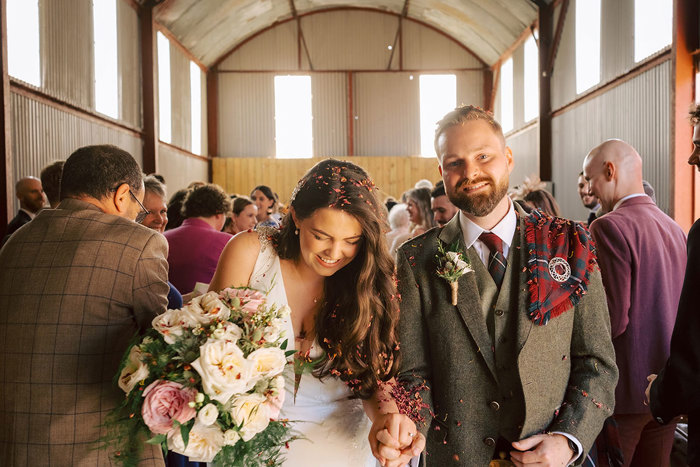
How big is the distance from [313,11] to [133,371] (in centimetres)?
1822

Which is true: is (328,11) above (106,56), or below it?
above

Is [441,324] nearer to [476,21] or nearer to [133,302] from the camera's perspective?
[133,302]

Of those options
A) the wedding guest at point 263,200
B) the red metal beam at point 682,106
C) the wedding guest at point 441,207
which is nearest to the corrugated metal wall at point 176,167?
the wedding guest at point 263,200

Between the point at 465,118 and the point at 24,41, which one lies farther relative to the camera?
the point at 24,41

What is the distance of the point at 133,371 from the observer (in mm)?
1686

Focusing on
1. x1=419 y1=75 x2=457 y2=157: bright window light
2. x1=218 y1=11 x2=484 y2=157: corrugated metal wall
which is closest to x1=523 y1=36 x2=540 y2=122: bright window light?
x1=218 y1=11 x2=484 y2=157: corrugated metal wall

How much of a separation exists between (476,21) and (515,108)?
247cm

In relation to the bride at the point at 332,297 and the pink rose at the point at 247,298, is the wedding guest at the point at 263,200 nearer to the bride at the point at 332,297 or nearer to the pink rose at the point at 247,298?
the bride at the point at 332,297

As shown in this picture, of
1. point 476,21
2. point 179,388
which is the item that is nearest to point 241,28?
point 476,21

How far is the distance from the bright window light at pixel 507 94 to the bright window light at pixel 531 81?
1343 mm

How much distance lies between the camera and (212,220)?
4.66 m

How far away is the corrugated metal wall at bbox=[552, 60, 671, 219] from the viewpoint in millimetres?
8359

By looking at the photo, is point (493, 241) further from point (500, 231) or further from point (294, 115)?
point (294, 115)

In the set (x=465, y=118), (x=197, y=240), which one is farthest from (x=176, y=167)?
(x=465, y=118)
